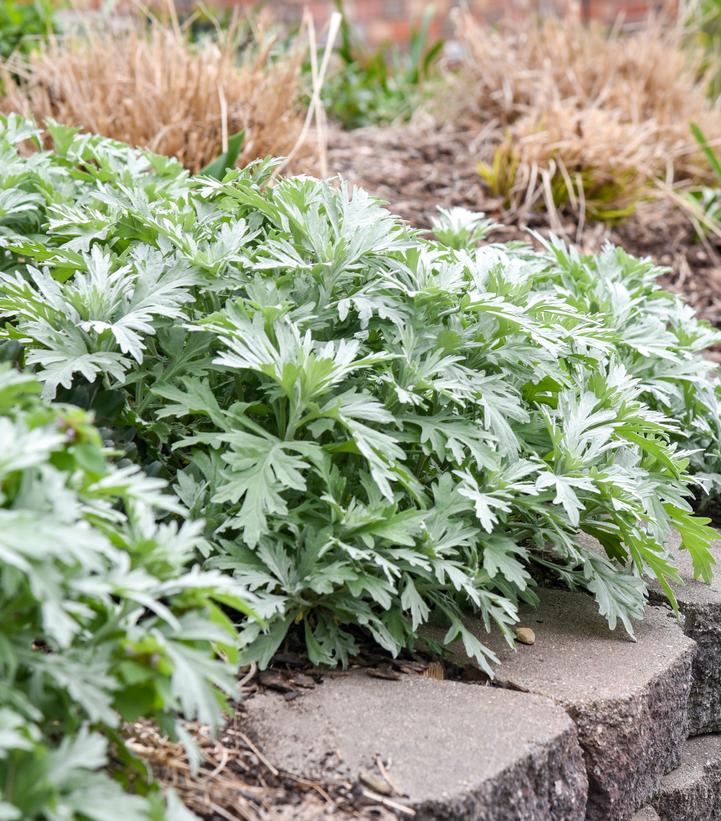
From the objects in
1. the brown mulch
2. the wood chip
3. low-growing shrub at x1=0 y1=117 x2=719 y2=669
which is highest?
low-growing shrub at x1=0 y1=117 x2=719 y2=669

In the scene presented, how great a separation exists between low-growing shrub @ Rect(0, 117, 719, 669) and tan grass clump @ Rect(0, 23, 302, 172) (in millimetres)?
2003

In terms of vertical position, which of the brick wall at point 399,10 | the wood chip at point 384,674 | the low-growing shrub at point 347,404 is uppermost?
the low-growing shrub at point 347,404

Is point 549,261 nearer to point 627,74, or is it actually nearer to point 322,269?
point 322,269

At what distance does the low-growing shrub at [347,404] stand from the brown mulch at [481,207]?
7.84ft

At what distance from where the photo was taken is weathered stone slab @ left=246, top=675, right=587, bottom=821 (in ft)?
5.19

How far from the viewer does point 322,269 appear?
2.07 m

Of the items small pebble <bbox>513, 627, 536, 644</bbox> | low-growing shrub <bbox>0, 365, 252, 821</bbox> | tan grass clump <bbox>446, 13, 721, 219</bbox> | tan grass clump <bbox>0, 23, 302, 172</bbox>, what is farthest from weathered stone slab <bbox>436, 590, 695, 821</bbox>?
tan grass clump <bbox>446, 13, 721, 219</bbox>

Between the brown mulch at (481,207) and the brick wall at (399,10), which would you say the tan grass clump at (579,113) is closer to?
the brown mulch at (481,207)

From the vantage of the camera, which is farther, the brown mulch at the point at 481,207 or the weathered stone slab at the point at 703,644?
the brown mulch at the point at 481,207

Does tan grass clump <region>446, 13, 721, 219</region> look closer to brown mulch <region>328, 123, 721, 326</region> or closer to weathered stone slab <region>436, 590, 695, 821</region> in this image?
brown mulch <region>328, 123, 721, 326</region>

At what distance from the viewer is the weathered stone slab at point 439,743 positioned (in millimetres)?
1582

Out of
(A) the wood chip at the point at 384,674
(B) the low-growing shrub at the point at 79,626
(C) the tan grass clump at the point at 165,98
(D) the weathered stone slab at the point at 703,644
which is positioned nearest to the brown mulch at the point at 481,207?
(C) the tan grass clump at the point at 165,98

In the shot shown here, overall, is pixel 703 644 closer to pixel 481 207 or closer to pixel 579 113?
pixel 481 207

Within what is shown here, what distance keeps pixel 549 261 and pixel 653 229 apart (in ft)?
7.12
